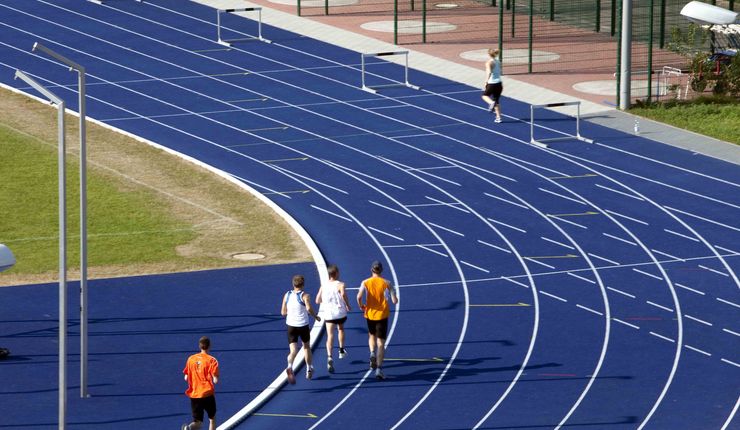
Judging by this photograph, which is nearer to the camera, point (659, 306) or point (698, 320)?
point (698, 320)

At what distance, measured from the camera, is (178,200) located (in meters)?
32.1

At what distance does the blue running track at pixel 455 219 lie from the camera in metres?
21.9

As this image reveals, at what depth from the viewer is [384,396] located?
21.9 m

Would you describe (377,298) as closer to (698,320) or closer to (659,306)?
(659,306)

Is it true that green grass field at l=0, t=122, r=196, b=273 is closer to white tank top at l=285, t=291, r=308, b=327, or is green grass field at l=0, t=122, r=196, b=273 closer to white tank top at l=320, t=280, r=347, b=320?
white tank top at l=320, t=280, r=347, b=320

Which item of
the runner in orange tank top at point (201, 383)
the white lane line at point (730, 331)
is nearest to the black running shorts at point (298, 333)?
the runner in orange tank top at point (201, 383)

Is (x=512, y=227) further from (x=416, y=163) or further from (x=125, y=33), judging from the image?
(x=125, y=33)

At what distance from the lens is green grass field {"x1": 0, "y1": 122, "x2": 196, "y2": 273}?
1129 inches

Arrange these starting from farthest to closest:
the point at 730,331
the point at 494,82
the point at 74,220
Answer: the point at 494,82 < the point at 74,220 < the point at 730,331

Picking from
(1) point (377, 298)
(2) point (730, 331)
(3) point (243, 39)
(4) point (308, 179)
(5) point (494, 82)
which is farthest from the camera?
(3) point (243, 39)

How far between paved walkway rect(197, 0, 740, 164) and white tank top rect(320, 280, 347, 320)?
14.3 m

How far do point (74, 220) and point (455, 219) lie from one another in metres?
7.21

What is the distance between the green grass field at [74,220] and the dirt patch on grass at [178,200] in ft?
0.71

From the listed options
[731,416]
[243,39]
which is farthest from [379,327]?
[243,39]
